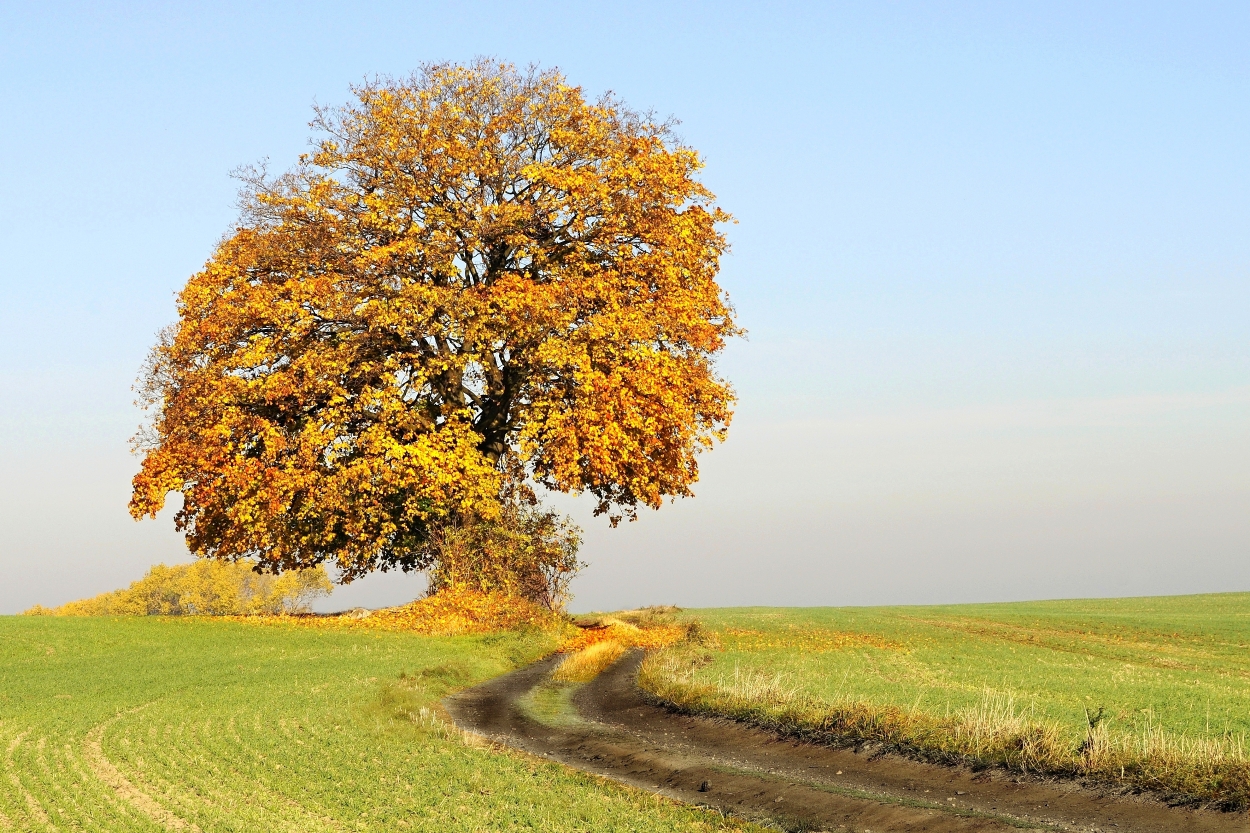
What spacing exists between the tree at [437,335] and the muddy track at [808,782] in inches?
645

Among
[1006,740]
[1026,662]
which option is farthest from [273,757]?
[1026,662]

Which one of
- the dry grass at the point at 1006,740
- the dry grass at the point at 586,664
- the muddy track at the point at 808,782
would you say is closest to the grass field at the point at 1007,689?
the dry grass at the point at 1006,740

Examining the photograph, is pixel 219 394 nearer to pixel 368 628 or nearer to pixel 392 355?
pixel 392 355

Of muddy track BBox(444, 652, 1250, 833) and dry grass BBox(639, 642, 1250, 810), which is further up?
dry grass BBox(639, 642, 1250, 810)

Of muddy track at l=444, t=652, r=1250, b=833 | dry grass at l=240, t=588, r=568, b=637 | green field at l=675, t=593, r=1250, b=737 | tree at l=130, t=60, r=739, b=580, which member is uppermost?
tree at l=130, t=60, r=739, b=580

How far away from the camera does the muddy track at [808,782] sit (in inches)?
556

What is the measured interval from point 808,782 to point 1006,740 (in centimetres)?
319

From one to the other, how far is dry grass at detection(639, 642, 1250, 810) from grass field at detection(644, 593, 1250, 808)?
1.0 inches

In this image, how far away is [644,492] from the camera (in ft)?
132

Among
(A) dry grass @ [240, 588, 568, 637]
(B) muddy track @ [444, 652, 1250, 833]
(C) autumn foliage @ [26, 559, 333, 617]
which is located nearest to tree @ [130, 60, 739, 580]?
(A) dry grass @ [240, 588, 568, 637]

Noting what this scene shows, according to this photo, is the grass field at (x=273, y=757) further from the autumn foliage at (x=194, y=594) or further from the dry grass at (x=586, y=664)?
the autumn foliage at (x=194, y=594)

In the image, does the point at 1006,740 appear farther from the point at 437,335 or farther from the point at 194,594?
the point at 194,594

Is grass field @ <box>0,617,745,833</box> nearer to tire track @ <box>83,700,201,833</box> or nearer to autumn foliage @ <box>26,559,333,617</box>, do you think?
tire track @ <box>83,700,201,833</box>

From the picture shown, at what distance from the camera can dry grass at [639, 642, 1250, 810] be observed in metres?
14.7
